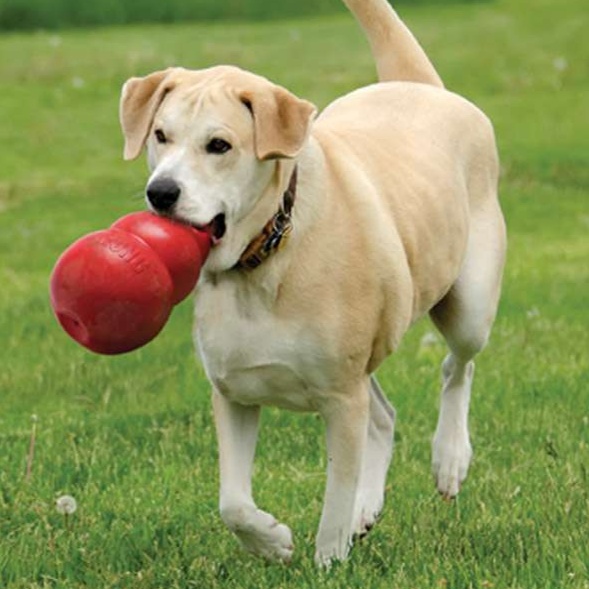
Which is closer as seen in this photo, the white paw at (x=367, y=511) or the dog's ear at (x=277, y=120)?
the dog's ear at (x=277, y=120)

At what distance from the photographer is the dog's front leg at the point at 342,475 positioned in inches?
211

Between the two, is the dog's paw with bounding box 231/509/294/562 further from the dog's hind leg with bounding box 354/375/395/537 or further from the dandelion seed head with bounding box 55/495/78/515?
the dandelion seed head with bounding box 55/495/78/515

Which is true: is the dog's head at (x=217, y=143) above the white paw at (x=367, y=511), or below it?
above

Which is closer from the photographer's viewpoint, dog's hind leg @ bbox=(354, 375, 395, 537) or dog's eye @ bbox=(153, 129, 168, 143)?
dog's eye @ bbox=(153, 129, 168, 143)

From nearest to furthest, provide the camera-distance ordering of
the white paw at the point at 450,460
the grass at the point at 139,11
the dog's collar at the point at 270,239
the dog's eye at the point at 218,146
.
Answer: the dog's eye at the point at 218,146 → the dog's collar at the point at 270,239 → the white paw at the point at 450,460 → the grass at the point at 139,11

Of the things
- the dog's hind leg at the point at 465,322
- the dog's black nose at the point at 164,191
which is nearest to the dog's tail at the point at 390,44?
the dog's hind leg at the point at 465,322

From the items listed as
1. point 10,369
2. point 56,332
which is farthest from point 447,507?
point 56,332

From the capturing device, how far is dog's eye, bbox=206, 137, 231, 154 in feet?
16.1

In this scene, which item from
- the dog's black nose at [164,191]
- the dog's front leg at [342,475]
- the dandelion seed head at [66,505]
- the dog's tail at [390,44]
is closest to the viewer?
the dog's black nose at [164,191]

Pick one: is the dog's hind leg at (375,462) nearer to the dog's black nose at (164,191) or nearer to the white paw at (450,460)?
the white paw at (450,460)

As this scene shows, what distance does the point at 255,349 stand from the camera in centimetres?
515

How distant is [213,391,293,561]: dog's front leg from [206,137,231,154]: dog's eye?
89 cm

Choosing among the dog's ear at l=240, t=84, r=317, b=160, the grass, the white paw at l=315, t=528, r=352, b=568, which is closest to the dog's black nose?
the dog's ear at l=240, t=84, r=317, b=160

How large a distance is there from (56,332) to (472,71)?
40.4 ft
